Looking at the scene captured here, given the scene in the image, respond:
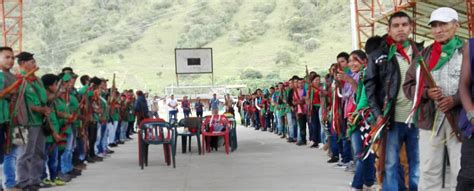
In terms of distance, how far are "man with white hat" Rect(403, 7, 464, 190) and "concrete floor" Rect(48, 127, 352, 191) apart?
3.72m

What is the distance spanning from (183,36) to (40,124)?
362 ft

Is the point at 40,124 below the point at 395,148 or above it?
above

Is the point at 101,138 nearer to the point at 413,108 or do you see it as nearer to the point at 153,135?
the point at 153,135

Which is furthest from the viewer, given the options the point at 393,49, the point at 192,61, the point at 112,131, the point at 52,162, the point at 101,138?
the point at 192,61

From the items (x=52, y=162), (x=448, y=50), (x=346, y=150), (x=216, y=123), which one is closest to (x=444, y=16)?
(x=448, y=50)

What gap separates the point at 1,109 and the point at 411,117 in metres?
4.87

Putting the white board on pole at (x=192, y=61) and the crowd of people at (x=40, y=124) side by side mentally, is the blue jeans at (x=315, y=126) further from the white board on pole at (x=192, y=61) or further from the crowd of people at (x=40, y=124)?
the white board on pole at (x=192, y=61)

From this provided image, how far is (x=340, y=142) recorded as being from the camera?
13102 millimetres

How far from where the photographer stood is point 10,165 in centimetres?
930

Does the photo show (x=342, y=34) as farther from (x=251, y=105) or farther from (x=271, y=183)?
(x=271, y=183)

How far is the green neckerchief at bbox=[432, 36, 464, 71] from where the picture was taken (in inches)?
238

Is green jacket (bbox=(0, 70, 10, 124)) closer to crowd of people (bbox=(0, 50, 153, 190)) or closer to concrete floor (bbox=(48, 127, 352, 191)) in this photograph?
crowd of people (bbox=(0, 50, 153, 190))

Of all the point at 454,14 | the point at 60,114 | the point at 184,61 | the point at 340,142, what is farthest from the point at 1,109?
the point at 184,61

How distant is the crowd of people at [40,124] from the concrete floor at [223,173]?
434 millimetres
